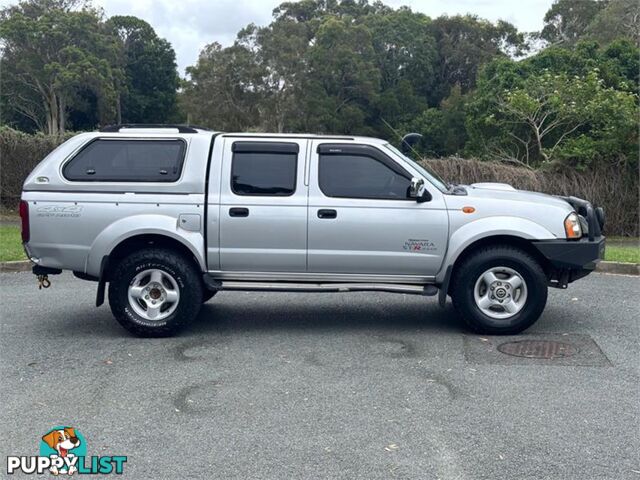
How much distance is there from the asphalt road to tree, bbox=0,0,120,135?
43972mm

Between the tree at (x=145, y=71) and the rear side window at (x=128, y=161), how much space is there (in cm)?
5646

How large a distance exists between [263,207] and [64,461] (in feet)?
10.8

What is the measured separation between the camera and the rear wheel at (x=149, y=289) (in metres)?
7.16

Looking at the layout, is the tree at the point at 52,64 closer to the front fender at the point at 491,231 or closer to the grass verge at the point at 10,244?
the grass verge at the point at 10,244

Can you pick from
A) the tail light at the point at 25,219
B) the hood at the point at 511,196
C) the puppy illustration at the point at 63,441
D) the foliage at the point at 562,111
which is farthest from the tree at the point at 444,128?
the puppy illustration at the point at 63,441

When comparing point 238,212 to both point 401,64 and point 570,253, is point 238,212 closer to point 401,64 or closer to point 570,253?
point 570,253

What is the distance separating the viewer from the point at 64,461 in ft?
14.7

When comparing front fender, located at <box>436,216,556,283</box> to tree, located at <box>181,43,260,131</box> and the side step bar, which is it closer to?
the side step bar

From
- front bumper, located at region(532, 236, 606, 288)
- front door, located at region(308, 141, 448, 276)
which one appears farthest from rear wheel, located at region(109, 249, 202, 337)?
front bumper, located at region(532, 236, 606, 288)

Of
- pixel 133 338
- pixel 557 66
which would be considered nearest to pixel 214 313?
pixel 133 338

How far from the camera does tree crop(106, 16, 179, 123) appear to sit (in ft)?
204

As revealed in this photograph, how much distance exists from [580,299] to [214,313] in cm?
437

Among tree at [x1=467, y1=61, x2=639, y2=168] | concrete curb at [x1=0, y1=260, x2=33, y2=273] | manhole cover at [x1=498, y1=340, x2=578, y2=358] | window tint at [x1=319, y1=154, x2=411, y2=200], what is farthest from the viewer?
tree at [x1=467, y1=61, x2=639, y2=168]

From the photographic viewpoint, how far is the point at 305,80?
51625 mm
